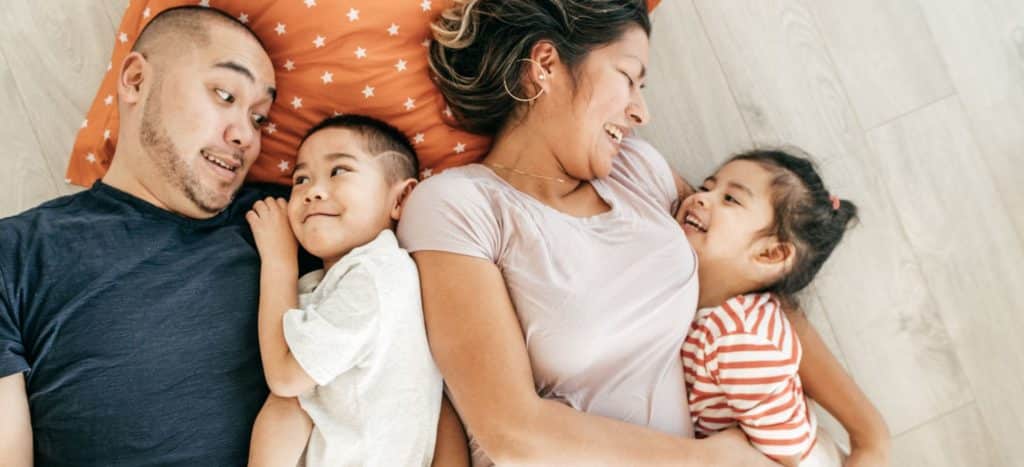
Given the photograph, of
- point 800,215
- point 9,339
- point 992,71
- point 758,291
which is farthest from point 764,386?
point 9,339

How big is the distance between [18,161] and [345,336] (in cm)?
116

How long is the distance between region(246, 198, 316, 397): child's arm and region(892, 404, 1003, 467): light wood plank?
1.47 meters

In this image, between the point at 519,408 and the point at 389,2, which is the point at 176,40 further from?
the point at 519,408

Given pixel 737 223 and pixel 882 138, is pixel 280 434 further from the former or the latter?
pixel 882 138

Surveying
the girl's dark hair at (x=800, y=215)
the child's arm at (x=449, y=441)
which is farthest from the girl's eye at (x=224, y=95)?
the girl's dark hair at (x=800, y=215)

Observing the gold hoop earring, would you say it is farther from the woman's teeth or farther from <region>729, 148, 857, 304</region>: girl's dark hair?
<region>729, 148, 857, 304</region>: girl's dark hair

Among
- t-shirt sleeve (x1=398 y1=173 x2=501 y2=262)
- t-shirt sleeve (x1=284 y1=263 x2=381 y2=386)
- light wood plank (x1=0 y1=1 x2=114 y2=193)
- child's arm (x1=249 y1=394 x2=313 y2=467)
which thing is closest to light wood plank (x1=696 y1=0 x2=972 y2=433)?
t-shirt sleeve (x1=398 y1=173 x2=501 y2=262)

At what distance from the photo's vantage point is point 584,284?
4.56ft

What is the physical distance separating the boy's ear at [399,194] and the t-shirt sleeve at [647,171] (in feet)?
1.45

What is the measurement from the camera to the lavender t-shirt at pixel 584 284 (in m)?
1.37

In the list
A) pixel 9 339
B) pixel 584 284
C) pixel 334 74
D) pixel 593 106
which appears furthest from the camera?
pixel 334 74

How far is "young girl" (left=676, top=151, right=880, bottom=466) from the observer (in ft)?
4.71

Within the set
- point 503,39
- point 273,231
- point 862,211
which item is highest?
point 503,39

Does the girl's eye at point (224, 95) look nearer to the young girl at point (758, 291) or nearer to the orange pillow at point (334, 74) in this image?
the orange pillow at point (334, 74)
